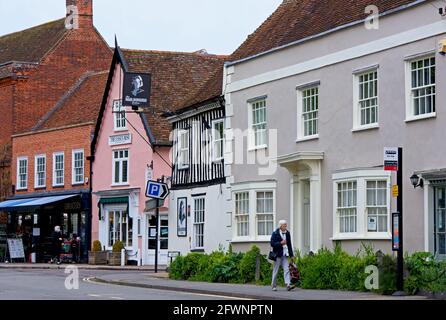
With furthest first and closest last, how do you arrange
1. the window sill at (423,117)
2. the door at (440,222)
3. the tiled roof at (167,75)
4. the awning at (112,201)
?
the awning at (112,201) < the tiled roof at (167,75) < the window sill at (423,117) < the door at (440,222)

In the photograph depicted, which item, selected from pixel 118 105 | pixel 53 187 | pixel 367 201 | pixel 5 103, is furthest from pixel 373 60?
pixel 5 103

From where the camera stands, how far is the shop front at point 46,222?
56969 millimetres

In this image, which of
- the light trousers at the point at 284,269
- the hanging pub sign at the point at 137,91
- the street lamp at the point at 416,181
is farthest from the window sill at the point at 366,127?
the hanging pub sign at the point at 137,91

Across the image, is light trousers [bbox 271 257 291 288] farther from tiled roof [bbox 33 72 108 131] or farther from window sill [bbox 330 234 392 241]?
tiled roof [bbox 33 72 108 131]

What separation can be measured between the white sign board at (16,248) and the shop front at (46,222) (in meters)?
0.61

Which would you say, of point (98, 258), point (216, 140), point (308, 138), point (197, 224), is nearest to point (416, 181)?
point (308, 138)

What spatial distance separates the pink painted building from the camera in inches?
2066

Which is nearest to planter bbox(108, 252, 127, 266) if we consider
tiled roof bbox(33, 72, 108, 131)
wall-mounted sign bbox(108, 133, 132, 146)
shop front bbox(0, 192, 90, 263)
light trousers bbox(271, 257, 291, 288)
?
shop front bbox(0, 192, 90, 263)

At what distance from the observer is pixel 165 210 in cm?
5175

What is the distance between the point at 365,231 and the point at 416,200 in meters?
2.25

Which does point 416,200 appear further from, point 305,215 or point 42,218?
point 42,218

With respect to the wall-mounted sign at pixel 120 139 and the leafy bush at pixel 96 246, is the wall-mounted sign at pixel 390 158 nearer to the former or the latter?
the wall-mounted sign at pixel 120 139

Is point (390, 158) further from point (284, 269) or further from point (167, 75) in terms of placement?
point (167, 75)

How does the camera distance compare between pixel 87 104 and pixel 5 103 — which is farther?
pixel 5 103
